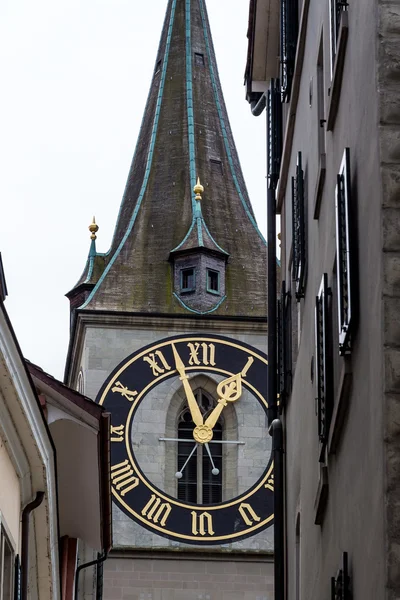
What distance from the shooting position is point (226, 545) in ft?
118

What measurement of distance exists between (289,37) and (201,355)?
841 inches

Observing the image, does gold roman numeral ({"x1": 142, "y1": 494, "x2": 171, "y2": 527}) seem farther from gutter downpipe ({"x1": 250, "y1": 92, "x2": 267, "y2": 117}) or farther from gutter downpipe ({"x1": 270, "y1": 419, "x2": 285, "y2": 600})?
gutter downpipe ({"x1": 270, "y1": 419, "x2": 285, "y2": 600})

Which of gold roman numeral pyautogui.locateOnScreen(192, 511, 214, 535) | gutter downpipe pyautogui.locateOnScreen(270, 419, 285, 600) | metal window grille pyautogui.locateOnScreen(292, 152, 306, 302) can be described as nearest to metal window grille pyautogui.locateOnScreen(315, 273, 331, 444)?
metal window grille pyautogui.locateOnScreen(292, 152, 306, 302)

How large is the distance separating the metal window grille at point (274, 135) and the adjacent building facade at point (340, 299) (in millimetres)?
521

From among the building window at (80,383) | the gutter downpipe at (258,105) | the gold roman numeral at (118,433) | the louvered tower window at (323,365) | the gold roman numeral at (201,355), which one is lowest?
the louvered tower window at (323,365)

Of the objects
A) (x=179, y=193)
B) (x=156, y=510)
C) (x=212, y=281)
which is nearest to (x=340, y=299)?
(x=156, y=510)

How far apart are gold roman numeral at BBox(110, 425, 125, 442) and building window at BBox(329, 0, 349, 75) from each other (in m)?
24.5

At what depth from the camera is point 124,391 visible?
37.3 metres

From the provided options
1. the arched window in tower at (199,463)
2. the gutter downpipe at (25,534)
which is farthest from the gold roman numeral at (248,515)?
the gutter downpipe at (25,534)

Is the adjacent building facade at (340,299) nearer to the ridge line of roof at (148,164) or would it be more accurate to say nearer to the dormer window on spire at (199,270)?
the dormer window on spire at (199,270)

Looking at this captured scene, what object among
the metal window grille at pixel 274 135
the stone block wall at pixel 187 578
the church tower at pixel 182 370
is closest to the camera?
the metal window grille at pixel 274 135

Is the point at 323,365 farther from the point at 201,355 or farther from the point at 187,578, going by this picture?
the point at 201,355

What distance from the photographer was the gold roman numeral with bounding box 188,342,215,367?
37719mm

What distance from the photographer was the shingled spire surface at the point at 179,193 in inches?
1527
